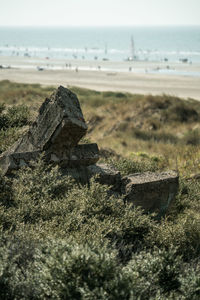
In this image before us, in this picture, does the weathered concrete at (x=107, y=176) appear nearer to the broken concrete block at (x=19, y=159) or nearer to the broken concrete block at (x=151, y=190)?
the broken concrete block at (x=151, y=190)

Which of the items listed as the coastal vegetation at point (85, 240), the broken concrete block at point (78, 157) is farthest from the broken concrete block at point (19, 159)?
the broken concrete block at point (78, 157)

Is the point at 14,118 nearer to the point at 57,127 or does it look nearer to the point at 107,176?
the point at 57,127

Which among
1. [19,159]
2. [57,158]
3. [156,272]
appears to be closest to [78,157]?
[57,158]

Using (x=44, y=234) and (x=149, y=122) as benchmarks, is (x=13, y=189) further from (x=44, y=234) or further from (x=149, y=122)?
(x=149, y=122)

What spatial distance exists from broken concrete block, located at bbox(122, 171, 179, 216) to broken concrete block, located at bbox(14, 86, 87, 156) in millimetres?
1263

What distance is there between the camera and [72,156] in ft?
26.6

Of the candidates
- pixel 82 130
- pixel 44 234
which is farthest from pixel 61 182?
pixel 44 234

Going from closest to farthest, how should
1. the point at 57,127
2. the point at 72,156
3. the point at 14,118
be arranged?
the point at 57,127
the point at 72,156
the point at 14,118

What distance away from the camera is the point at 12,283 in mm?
4426

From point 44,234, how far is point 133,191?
260 cm

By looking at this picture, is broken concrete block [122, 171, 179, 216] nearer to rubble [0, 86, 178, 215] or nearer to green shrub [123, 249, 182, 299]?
rubble [0, 86, 178, 215]

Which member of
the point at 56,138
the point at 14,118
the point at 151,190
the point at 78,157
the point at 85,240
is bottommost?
the point at 151,190

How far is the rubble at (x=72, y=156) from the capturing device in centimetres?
760

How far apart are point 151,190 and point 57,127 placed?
2.01 metres
